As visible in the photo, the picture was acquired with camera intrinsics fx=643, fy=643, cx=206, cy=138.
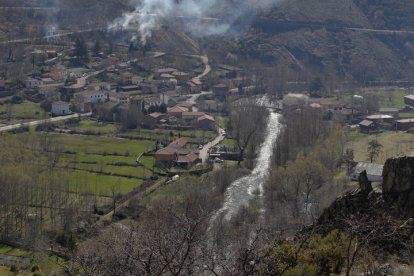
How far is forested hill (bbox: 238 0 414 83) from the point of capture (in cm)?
5981

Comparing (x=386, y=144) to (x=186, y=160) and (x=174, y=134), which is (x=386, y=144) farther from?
(x=174, y=134)

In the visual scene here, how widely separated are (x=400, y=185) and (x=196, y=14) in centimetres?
6028

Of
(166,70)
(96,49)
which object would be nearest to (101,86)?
(166,70)

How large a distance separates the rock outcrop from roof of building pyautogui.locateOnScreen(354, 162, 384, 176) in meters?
14.0

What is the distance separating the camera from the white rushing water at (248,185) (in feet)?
83.3

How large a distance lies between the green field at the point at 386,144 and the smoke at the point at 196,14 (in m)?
31.8

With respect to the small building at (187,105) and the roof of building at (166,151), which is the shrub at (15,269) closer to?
the roof of building at (166,151)

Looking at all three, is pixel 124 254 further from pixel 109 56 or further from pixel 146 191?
pixel 109 56

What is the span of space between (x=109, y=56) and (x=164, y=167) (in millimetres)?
28074

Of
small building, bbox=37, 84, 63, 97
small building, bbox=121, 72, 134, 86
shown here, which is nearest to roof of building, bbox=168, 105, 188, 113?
small building, bbox=121, 72, 134, 86

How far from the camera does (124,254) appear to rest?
9789 millimetres

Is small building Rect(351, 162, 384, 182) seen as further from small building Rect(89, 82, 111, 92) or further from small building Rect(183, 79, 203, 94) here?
small building Rect(89, 82, 111, 92)

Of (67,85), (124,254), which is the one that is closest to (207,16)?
(67,85)

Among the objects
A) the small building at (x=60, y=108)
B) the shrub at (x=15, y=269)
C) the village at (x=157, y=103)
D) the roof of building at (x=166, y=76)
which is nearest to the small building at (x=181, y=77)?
the village at (x=157, y=103)
